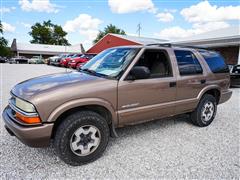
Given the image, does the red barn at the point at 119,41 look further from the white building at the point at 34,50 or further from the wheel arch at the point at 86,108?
Result: the white building at the point at 34,50

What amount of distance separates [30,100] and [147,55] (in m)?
2.21

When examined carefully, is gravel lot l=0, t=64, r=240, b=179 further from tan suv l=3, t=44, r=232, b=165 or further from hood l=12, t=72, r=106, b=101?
hood l=12, t=72, r=106, b=101

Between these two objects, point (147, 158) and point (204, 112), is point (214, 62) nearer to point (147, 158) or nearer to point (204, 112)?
point (204, 112)

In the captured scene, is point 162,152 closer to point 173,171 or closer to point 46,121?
point 173,171

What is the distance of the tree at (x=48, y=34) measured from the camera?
244 feet

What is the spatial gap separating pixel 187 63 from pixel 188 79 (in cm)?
37

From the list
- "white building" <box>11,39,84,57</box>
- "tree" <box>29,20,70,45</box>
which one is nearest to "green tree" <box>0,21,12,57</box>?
"white building" <box>11,39,84,57</box>

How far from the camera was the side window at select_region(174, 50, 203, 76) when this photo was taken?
396cm

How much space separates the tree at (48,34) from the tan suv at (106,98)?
79.4 m

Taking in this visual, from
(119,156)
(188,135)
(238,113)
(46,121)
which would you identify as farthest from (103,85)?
(238,113)

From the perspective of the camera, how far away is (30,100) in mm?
2508

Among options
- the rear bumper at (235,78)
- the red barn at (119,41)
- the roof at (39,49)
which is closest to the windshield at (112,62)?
the rear bumper at (235,78)

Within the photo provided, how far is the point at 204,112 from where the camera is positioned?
4.49 meters

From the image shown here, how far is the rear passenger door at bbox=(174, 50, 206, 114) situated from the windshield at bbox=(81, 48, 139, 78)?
1.10 m
